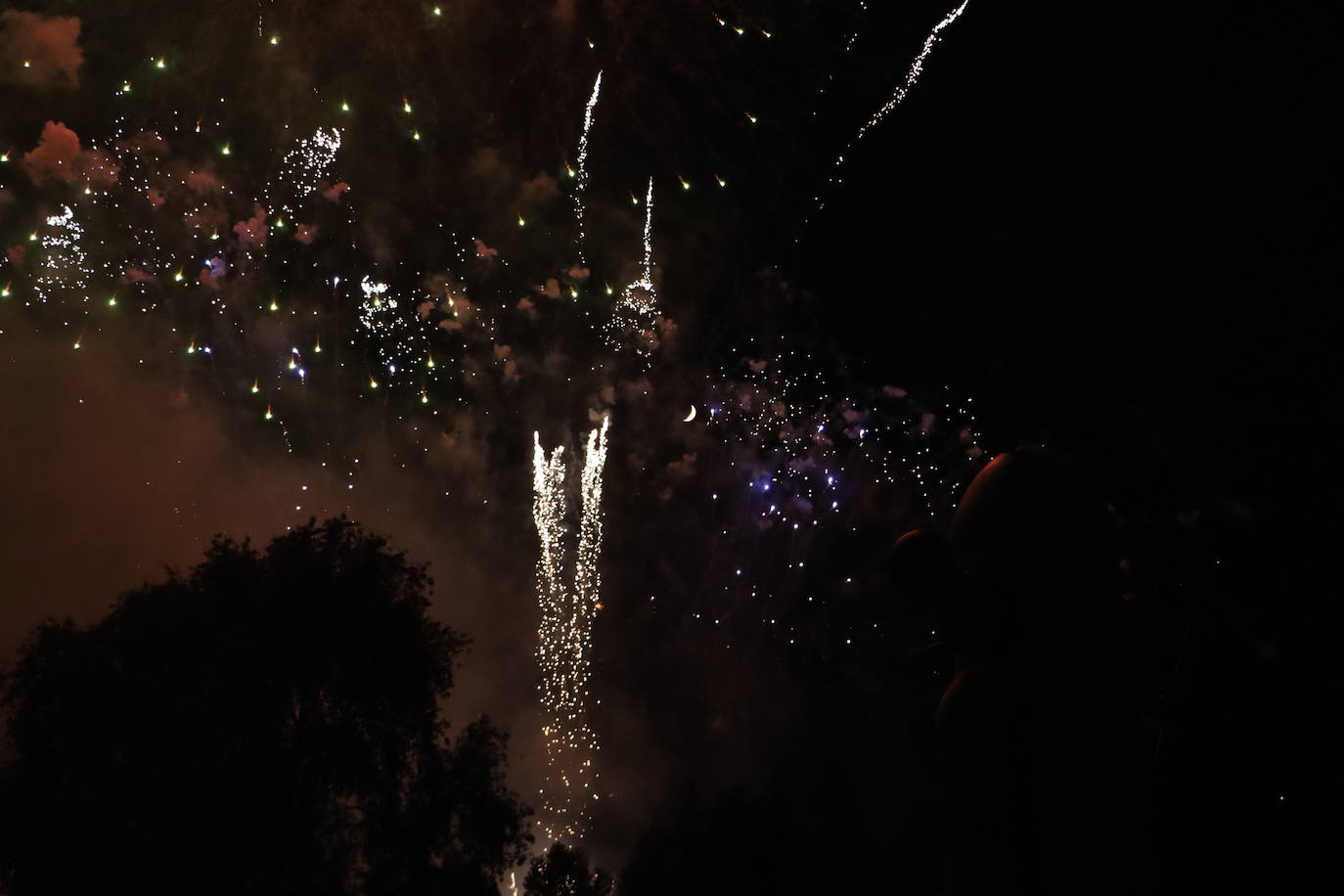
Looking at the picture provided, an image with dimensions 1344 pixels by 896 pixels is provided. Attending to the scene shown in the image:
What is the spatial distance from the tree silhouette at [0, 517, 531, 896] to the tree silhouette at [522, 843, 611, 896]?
18.0 meters

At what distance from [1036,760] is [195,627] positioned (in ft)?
51.0

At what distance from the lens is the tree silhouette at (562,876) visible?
35.1 meters

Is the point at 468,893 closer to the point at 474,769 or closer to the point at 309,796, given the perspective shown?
the point at 474,769

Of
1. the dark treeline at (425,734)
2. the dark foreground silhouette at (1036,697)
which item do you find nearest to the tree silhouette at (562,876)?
the dark treeline at (425,734)

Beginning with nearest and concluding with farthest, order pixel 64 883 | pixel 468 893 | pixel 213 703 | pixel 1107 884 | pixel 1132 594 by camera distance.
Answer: pixel 1107 884
pixel 1132 594
pixel 64 883
pixel 213 703
pixel 468 893

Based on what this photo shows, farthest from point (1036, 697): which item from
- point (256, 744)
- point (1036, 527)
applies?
point (256, 744)

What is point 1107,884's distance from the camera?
11.8 ft

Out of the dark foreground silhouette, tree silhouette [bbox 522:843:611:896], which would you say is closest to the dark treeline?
the dark foreground silhouette

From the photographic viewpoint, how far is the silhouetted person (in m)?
3.68

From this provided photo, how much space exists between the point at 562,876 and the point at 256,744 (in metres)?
23.1

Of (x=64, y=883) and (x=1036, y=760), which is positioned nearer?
(x=1036, y=760)

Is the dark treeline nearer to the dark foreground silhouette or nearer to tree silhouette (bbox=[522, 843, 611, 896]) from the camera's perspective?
the dark foreground silhouette

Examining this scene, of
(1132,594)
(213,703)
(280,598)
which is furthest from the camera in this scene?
(280,598)

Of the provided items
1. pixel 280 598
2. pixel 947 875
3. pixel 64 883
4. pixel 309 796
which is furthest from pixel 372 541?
pixel 947 875
